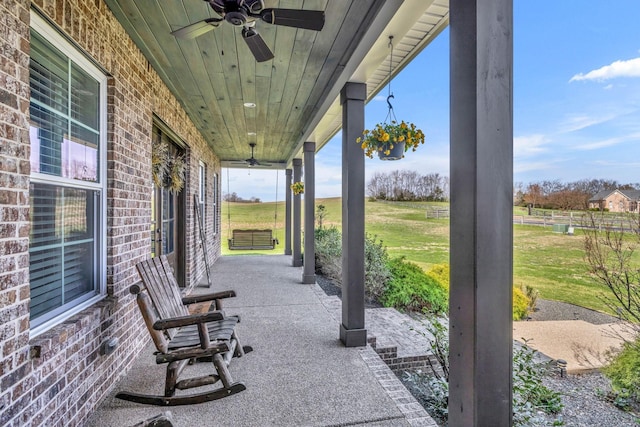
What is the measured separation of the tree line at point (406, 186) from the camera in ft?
16.1

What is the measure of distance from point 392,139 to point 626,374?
256 cm

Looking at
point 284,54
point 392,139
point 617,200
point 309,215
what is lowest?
point 309,215

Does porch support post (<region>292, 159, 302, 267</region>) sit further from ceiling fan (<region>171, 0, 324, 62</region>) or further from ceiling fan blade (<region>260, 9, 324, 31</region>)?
ceiling fan blade (<region>260, 9, 324, 31</region>)

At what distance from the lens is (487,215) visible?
4.21 ft

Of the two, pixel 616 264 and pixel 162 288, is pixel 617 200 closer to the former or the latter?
pixel 616 264

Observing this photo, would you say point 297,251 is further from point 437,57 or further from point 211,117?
point 437,57

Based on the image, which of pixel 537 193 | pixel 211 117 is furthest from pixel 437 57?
pixel 537 193

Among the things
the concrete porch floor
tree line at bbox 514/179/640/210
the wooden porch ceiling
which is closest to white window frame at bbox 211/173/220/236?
the wooden porch ceiling

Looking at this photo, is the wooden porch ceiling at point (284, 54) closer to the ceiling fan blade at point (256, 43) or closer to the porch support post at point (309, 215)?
the ceiling fan blade at point (256, 43)

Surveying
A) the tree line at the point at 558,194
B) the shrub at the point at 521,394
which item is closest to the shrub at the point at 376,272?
the shrub at the point at 521,394

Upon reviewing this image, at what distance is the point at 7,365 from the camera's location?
56.2 inches

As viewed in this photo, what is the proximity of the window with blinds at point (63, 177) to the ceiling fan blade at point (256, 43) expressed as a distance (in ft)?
3.51

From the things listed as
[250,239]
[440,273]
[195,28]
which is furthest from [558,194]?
[250,239]

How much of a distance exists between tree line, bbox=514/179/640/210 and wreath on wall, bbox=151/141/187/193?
351 cm
